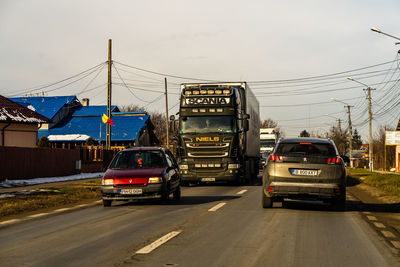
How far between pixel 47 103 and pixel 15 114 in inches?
1249

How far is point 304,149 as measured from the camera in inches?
500

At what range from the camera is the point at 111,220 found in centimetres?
1096

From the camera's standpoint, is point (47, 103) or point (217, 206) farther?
point (47, 103)

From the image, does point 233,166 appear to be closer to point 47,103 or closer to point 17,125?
point 17,125

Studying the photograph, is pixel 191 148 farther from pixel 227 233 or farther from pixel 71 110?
pixel 71 110

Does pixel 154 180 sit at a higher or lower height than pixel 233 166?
lower

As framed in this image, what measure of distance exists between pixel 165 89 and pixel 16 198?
38.3 meters

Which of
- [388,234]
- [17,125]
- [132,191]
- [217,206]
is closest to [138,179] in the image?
[132,191]

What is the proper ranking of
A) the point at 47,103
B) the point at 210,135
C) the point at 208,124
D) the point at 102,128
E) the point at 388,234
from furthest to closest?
the point at 47,103 → the point at 102,128 → the point at 208,124 → the point at 210,135 → the point at 388,234

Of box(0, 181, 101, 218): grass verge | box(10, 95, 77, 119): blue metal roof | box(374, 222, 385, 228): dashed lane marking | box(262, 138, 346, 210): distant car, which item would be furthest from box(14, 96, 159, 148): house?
box(374, 222, 385, 228): dashed lane marking

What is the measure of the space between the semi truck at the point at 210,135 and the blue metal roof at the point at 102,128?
3959 cm

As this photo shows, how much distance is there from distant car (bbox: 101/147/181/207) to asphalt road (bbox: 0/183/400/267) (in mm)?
724

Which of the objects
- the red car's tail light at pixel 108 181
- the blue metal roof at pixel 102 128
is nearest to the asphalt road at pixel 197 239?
the red car's tail light at pixel 108 181

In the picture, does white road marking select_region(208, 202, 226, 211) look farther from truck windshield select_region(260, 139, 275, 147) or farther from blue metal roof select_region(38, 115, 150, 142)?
blue metal roof select_region(38, 115, 150, 142)
